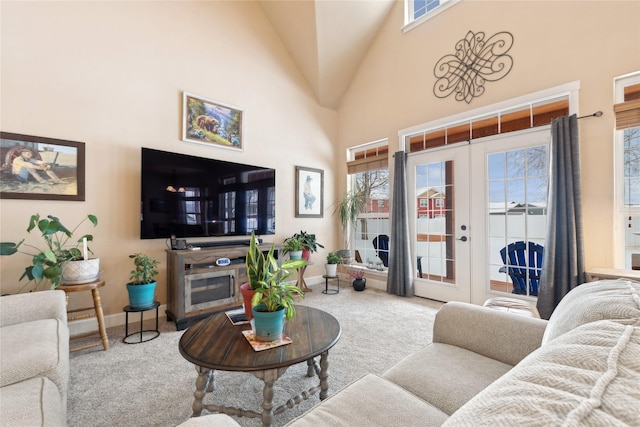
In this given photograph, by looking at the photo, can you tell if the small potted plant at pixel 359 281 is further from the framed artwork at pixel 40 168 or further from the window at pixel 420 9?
the window at pixel 420 9

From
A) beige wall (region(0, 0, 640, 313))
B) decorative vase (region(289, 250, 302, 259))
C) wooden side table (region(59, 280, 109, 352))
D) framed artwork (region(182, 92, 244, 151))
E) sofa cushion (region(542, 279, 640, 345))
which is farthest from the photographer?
decorative vase (region(289, 250, 302, 259))

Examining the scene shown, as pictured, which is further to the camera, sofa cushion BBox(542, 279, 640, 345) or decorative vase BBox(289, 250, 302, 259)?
decorative vase BBox(289, 250, 302, 259)

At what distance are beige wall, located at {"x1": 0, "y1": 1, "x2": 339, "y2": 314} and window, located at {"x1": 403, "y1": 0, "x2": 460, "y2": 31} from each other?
2.07m

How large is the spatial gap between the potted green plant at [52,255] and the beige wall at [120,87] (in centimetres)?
16

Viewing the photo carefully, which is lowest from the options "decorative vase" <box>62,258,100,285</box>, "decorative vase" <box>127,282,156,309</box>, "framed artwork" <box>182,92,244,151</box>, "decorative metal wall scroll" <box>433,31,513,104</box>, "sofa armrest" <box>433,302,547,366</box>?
"decorative vase" <box>127,282,156,309</box>

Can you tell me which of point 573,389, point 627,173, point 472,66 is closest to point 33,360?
point 573,389

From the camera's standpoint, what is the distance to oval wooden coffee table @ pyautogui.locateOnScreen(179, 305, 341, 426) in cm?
128

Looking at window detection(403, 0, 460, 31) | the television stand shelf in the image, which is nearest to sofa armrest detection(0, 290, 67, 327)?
the television stand shelf

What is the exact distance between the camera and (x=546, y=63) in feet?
9.55

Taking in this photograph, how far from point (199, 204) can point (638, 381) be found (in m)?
3.52

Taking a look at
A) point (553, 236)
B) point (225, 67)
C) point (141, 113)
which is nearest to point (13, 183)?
point (141, 113)

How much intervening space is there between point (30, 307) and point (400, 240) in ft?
12.2

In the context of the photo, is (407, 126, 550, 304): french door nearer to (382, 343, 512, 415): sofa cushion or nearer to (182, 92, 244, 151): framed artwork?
(382, 343, 512, 415): sofa cushion

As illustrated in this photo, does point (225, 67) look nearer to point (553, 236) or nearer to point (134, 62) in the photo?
point (134, 62)
